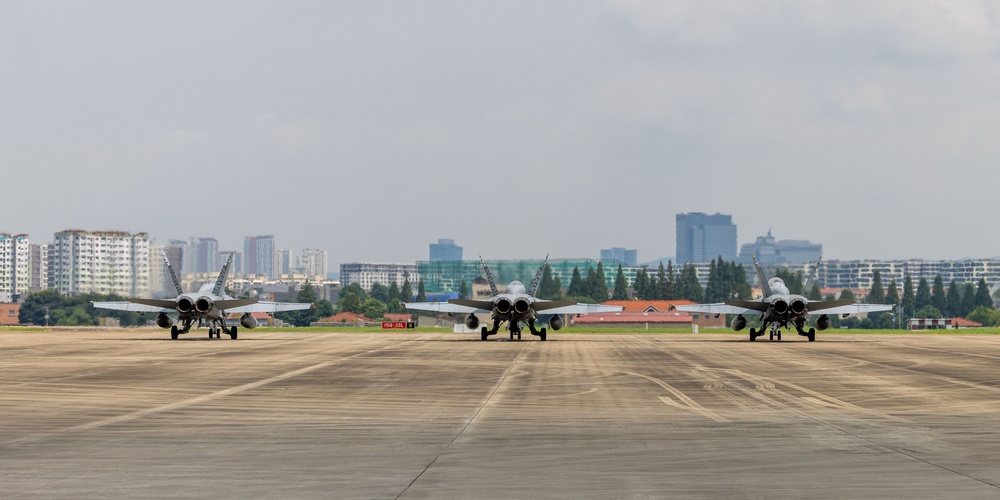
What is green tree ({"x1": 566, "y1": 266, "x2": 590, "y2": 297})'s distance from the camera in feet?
614

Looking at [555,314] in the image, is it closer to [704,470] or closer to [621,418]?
[621,418]

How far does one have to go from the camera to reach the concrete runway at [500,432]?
15047 millimetres

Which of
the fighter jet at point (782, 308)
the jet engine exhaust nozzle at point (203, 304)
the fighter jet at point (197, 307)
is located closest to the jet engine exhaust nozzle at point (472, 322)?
the fighter jet at point (197, 307)

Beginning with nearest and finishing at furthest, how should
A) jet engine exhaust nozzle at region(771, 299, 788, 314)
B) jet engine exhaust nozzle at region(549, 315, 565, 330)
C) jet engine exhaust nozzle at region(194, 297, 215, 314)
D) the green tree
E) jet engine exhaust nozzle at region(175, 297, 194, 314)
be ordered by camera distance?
jet engine exhaust nozzle at region(771, 299, 788, 314) < jet engine exhaust nozzle at region(175, 297, 194, 314) < jet engine exhaust nozzle at region(194, 297, 215, 314) < jet engine exhaust nozzle at region(549, 315, 565, 330) < the green tree

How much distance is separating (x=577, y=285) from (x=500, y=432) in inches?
6743

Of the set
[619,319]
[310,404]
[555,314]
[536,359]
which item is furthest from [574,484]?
[619,319]

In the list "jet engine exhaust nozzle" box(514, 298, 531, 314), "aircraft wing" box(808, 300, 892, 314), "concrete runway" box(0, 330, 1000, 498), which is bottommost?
"concrete runway" box(0, 330, 1000, 498)

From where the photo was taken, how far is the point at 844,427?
72.5ft

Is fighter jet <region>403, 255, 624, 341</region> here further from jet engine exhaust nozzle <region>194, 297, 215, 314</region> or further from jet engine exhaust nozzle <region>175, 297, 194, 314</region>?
jet engine exhaust nozzle <region>175, 297, 194, 314</region>

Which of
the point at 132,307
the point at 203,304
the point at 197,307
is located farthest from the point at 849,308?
the point at 132,307

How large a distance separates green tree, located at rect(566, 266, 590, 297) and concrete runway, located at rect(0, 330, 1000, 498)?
145 meters

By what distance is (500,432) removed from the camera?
69.5 ft

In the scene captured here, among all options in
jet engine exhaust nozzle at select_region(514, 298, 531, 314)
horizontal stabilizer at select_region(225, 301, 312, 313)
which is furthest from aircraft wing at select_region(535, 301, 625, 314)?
horizontal stabilizer at select_region(225, 301, 312, 313)

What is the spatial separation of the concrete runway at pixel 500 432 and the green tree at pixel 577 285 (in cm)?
14482
